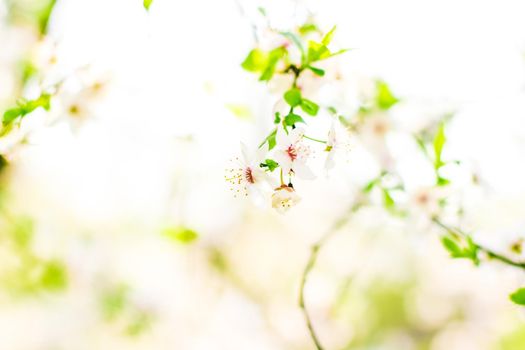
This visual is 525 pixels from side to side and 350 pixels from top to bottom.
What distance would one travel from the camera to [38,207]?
3418 millimetres

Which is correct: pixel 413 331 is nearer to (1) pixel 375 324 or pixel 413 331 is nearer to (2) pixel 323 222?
(1) pixel 375 324

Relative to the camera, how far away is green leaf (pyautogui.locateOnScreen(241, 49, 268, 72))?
63 cm

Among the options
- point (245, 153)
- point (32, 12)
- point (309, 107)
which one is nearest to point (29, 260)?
point (32, 12)

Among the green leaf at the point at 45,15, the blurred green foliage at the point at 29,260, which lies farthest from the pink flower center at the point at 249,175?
the blurred green foliage at the point at 29,260

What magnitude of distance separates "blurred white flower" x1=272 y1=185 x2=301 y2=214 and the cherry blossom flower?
0.07 feet

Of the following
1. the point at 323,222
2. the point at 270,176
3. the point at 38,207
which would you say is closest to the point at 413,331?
the point at 323,222

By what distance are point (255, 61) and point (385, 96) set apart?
0.37 metres

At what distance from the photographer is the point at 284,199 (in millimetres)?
672

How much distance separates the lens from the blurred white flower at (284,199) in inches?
26.2

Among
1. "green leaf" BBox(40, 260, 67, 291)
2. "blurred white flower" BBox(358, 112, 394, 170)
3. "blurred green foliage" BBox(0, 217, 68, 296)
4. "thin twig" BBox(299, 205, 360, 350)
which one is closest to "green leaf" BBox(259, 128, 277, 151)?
"thin twig" BBox(299, 205, 360, 350)

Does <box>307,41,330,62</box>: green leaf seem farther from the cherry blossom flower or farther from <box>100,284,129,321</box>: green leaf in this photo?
<box>100,284,129,321</box>: green leaf

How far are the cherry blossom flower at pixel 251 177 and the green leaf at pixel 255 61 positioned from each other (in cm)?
11

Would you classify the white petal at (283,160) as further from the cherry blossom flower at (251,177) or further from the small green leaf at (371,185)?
the small green leaf at (371,185)

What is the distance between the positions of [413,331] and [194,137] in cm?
372
